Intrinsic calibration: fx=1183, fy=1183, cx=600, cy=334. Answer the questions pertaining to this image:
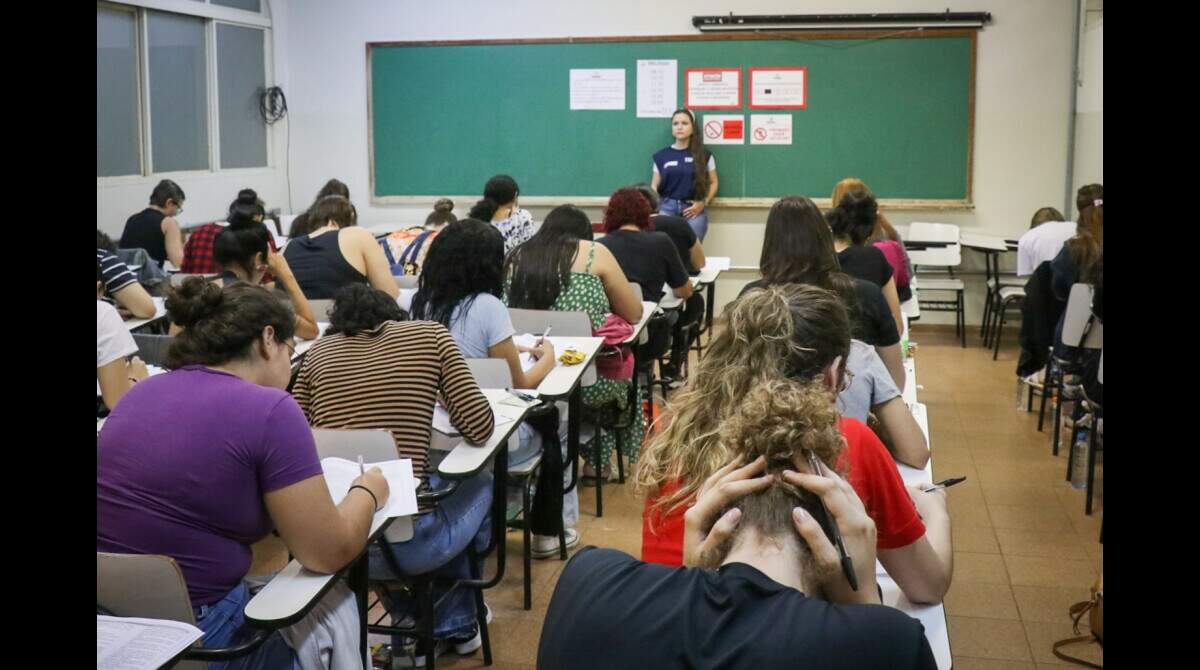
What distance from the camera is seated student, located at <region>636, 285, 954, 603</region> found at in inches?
70.7

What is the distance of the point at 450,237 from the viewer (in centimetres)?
367

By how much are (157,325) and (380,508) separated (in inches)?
125

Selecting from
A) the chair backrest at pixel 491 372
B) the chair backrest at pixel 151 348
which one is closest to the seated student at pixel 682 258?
the chair backrest at pixel 491 372

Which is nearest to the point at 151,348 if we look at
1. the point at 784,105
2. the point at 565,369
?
the point at 565,369

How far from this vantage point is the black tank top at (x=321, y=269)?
Answer: 5031mm

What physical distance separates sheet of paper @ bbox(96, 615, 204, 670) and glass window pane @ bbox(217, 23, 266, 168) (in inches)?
300

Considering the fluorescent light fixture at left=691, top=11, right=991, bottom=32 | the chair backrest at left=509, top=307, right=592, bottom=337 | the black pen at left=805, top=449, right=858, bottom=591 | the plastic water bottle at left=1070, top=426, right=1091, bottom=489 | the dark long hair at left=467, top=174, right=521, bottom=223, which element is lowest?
the plastic water bottle at left=1070, top=426, right=1091, bottom=489

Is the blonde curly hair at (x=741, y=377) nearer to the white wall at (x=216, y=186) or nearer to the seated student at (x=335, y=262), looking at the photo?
the seated student at (x=335, y=262)

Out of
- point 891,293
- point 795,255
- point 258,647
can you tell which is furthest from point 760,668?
point 891,293

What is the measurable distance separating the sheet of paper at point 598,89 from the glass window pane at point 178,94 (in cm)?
275

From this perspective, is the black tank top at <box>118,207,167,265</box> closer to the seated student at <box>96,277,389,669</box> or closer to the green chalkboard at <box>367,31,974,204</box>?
the green chalkboard at <box>367,31,974,204</box>

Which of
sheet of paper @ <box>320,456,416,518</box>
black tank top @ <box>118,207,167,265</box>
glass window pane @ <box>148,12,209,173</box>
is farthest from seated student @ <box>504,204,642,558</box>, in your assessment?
glass window pane @ <box>148,12,209,173</box>

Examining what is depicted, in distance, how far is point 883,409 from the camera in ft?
9.04

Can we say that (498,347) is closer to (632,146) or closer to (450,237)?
(450,237)
